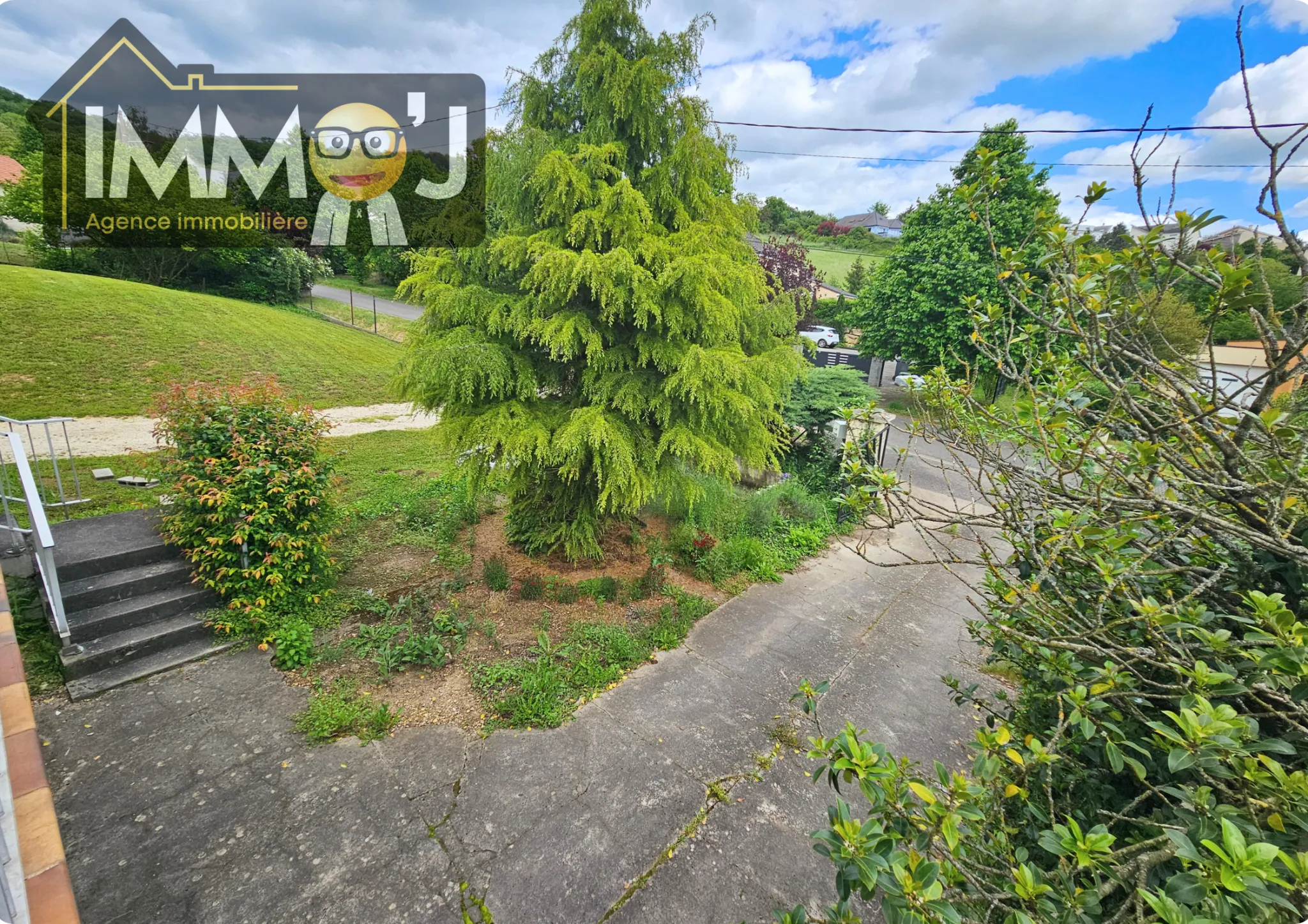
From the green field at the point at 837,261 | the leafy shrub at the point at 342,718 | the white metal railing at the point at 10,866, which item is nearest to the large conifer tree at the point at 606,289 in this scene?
the leafy shrub at the point at 342,718

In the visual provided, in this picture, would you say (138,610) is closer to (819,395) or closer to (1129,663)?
(1129,663)

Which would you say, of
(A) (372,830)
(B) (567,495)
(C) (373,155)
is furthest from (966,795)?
(C) (373,155)

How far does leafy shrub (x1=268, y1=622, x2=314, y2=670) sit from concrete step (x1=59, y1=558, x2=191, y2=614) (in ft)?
3.10

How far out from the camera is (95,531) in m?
4.14

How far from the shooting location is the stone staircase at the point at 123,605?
11.1ft

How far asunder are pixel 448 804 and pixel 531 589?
2110 millimetres

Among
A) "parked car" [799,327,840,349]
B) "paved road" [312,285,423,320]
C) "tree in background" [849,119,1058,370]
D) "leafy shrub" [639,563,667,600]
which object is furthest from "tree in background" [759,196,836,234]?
"leafy shrub" [639,563,667,600]

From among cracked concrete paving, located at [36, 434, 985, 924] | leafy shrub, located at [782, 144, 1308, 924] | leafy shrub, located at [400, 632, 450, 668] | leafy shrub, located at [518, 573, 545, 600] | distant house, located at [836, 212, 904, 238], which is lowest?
cracked concrete paving, located at [36, 434, 985, 924]

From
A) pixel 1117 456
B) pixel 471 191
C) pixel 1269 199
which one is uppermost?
pixel 471 191

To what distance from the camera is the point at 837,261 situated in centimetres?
4022

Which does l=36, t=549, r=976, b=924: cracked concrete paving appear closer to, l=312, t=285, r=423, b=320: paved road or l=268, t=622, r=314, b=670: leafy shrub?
l=268, t=622, r=314, b=670: leafy shrub

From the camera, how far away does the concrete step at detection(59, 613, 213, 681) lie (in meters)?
3.31

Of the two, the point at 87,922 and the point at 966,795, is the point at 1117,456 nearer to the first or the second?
the point at 966,795

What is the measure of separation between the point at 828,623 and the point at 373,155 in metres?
12.1
